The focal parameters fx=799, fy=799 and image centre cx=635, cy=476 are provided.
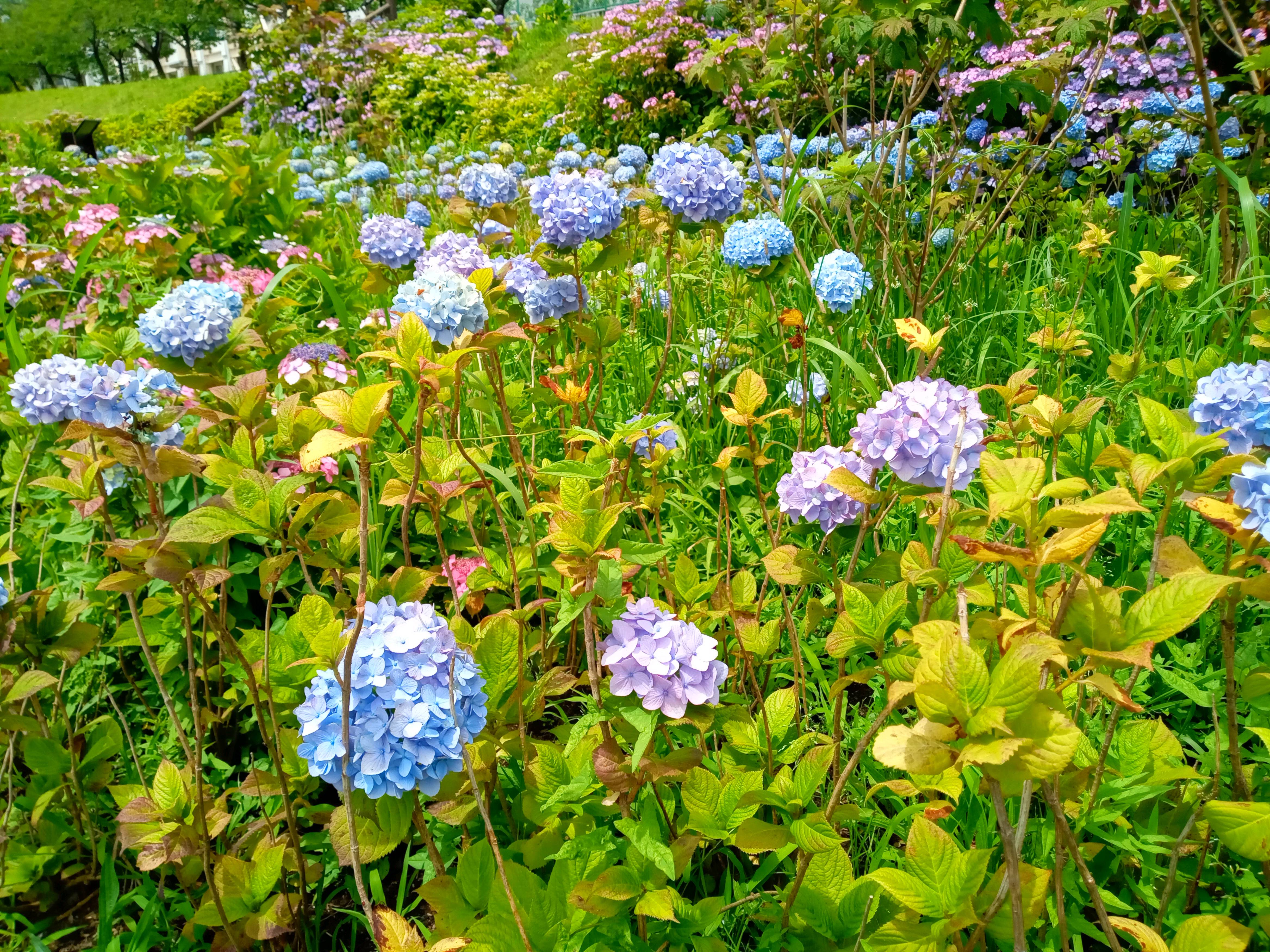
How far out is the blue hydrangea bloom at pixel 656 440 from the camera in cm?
135

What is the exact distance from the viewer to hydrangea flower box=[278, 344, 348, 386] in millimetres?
2135

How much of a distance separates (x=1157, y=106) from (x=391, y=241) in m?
3.57

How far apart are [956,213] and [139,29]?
163 feet

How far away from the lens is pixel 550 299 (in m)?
1.97

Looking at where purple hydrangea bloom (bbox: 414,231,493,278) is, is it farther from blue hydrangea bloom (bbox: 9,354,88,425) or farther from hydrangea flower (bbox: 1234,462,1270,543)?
hydrangea flower (bbox: 1234,462,1270,543)

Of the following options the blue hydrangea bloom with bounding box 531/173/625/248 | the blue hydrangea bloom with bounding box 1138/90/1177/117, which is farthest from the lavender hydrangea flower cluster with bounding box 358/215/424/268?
the blue hydrangea bloom with bounding box 1138/90/1177/117

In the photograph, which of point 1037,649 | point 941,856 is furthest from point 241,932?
point 1037,649

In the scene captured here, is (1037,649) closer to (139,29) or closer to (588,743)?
(588,743)

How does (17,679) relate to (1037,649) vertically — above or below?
below

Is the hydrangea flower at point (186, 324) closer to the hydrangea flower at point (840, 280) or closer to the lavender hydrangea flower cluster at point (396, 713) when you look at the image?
the lavender hydrangea flower cluster at point (396, 713)

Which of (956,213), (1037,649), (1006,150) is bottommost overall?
(956,213)

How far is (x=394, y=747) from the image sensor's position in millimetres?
852

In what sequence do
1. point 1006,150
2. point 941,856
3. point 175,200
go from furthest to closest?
point 175,200 < point 1006,150 < point 941,856

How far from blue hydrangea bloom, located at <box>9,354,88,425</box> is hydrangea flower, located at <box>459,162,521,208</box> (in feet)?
4.16
